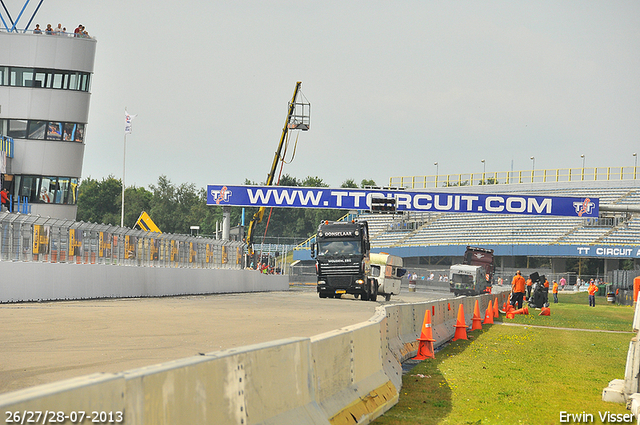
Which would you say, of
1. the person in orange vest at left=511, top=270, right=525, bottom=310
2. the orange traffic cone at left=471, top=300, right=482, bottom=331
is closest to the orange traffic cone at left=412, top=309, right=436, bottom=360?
the orange traffic cone at left=471, top=300, right=482, bottom=331

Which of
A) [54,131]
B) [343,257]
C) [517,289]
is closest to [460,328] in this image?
[517,289]

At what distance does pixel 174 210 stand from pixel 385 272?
333 ft

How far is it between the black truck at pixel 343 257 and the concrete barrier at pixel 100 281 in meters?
5.41

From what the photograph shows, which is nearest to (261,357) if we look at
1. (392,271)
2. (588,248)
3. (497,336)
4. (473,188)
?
(497,336)

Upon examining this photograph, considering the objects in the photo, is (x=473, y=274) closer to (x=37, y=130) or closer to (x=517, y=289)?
(x=517, y=289)

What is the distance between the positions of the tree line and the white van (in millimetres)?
77858

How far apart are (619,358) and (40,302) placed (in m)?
16.0

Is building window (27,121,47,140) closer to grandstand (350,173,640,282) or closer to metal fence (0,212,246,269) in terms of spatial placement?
metal fence (0,212,246,269)

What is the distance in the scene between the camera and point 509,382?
1095 centimetres

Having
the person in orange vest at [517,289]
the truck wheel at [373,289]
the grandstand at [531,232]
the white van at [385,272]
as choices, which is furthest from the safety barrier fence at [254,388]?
the grandstand at [531,232]

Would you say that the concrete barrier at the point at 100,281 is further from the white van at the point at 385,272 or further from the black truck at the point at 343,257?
the white van at the point at 385,272

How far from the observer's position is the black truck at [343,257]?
36125mm

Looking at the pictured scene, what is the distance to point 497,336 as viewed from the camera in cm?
1972

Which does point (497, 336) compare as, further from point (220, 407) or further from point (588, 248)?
point (588, 248)
